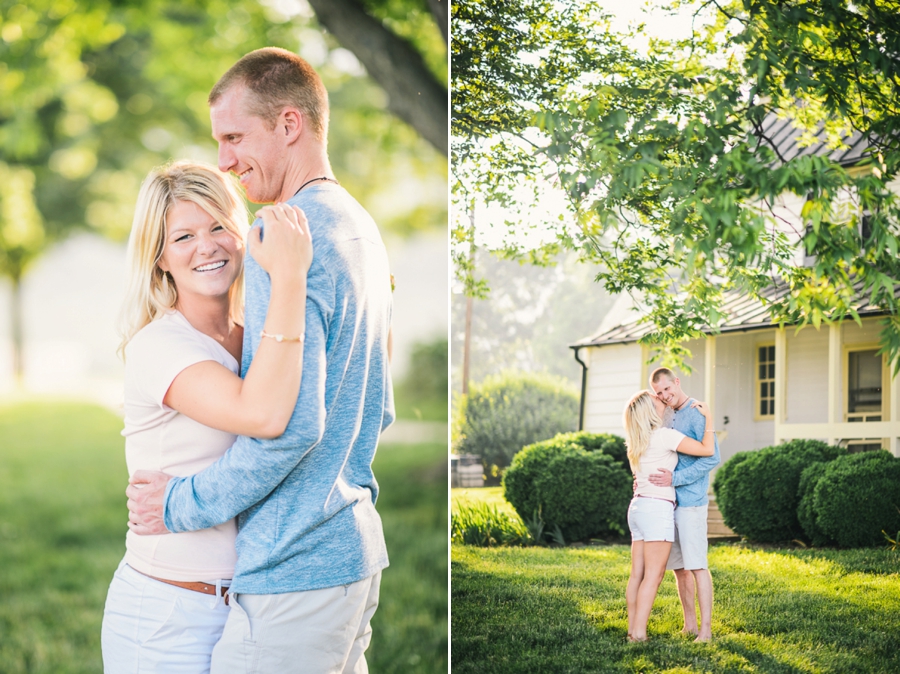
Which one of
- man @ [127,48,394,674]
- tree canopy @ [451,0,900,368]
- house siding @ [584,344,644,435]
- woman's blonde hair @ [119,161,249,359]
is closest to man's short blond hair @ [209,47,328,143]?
man @ [127,48,394,674]

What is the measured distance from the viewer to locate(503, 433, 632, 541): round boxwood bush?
2666mm

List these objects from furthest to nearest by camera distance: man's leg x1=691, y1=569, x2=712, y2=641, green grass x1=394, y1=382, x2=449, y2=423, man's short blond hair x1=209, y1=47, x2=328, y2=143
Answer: green grass x1=394, y1=382, x2=449, y2=423 → man's leg x1=691, y1=569, x2=712, y2=641 → man's short blond hair x1=209, y1=47, x2=328, y2=143

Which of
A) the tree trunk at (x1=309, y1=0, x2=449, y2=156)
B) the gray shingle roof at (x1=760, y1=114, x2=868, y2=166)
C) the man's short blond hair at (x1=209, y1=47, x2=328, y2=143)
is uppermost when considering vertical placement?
the tree trunk at (x1=309, y1=0, x2=449, y2=156)

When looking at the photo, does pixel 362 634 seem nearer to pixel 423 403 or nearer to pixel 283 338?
pixel 283 338

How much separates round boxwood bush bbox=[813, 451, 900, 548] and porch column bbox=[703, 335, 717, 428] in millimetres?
389

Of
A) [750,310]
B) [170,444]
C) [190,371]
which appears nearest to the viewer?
[190,371]

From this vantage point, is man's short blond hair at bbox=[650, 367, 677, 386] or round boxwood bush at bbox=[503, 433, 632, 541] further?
round boxwood bush at bbox=[503, 433, 632, 541]

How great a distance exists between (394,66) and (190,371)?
340 cm

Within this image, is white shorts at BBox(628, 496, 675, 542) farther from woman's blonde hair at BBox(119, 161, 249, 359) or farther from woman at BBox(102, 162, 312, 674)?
woman's blonde hair at BBox(119, 161, 249, 359)

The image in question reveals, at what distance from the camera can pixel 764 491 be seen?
253 centimetres

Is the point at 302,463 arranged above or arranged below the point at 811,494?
above

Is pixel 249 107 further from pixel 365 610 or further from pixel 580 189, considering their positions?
pixel 580 189

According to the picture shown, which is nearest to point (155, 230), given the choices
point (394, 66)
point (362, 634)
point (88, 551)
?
point (362, 634)

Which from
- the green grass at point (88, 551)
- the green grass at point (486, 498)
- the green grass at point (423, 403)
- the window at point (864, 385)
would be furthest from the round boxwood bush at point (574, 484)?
the green grass at point (423, 403)
